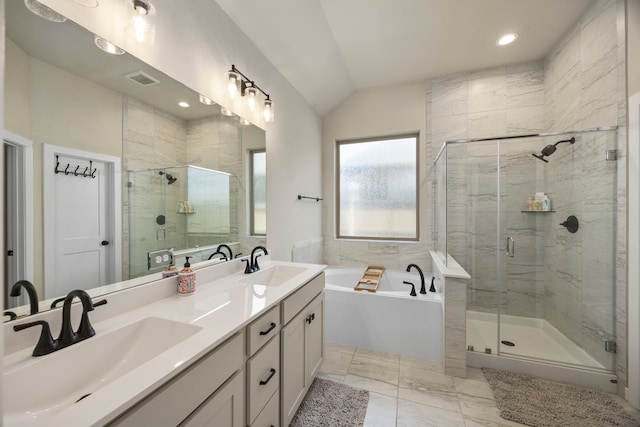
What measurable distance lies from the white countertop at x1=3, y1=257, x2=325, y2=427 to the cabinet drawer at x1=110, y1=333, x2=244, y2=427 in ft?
0.12

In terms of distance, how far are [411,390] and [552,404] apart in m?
0.89

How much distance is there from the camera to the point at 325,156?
3.62 metres

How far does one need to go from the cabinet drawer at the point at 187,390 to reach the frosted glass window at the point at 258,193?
118 cm

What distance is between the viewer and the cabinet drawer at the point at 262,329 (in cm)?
105

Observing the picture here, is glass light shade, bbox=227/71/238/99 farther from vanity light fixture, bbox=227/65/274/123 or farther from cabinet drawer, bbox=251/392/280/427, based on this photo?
cabinet drawer, bbox=251/392/280/427

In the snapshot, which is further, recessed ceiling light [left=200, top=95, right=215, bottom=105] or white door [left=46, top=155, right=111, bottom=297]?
recessed ceiling light [left=200, top=95, right=215, bottom=105]

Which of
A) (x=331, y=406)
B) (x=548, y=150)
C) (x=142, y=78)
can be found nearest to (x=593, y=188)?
(x=548, y=150)

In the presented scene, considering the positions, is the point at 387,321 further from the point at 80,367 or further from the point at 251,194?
the point at 80,367

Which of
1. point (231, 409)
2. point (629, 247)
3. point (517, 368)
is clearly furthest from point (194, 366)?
point (629, 247)

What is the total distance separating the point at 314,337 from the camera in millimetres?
1757

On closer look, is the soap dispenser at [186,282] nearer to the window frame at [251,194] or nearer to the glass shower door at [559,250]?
the window frame at [251,194]

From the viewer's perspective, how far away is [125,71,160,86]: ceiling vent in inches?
46.0

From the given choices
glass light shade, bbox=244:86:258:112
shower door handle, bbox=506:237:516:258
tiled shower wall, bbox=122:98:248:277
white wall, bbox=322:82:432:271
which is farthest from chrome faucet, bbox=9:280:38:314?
shower door handle, bbox=506:237:516:258

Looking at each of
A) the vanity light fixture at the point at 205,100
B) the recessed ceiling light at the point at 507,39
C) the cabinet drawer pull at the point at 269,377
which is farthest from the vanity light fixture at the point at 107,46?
the recessed ceiling light at the point at 507,39
